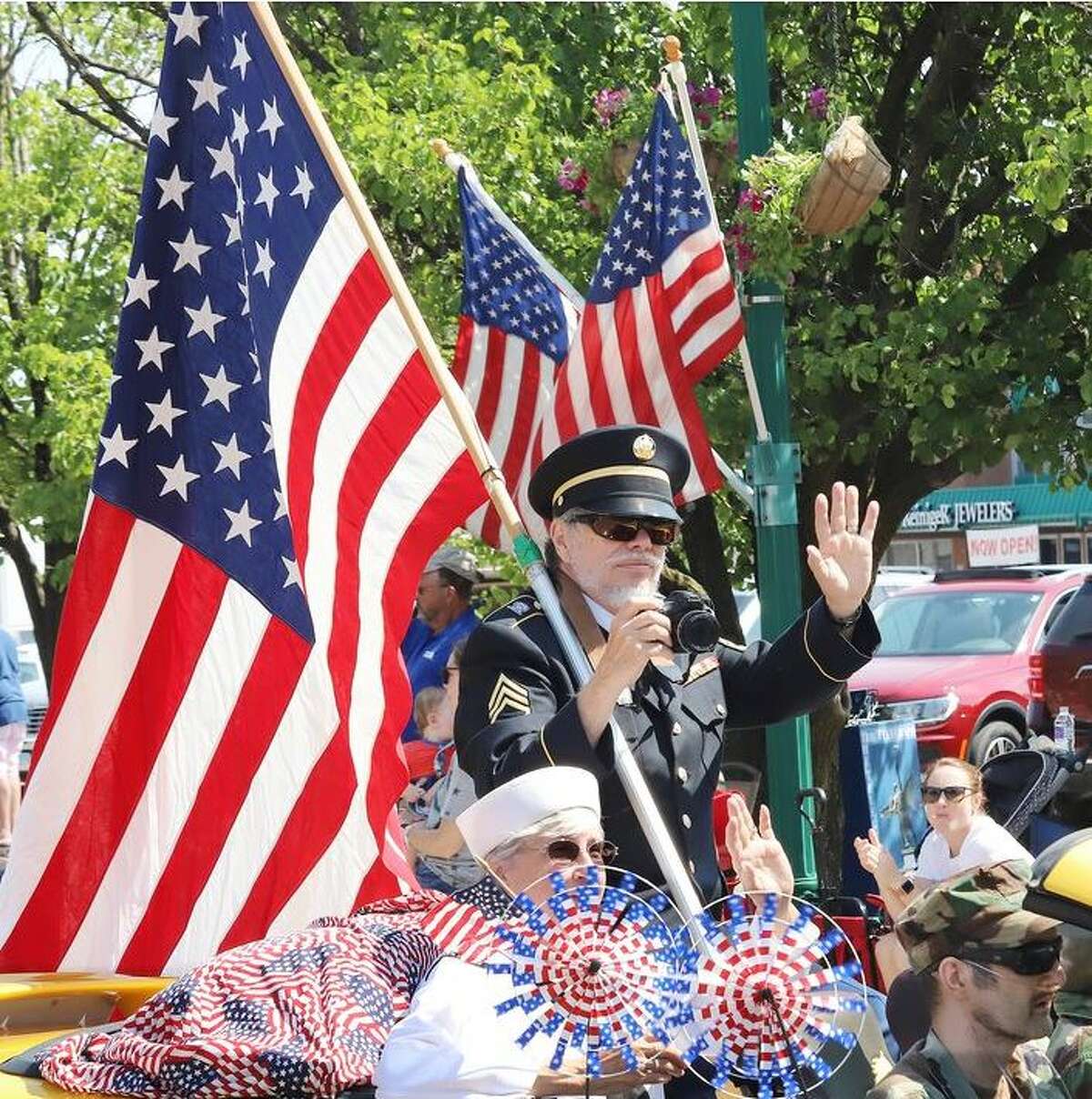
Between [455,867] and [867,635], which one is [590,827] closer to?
[867,635]

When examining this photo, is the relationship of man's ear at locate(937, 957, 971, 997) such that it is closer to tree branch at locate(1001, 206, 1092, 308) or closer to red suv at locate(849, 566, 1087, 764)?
tree branch at locate(1001, 206, 1092, 308)

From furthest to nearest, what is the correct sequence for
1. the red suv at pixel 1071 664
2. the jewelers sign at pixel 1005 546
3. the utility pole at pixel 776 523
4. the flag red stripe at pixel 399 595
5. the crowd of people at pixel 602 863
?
the jewelers sign at pixel 1005 546 < the red suv at pixel 1071 664 < the utility pole at pixel 776 523 < the flag red stripe at pixel 399 595 < the crowd of people at pixel 602 863

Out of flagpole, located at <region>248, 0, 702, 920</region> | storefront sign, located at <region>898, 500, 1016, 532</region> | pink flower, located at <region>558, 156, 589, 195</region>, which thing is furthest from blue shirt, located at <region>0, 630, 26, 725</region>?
storefront sign, located at <region>898, 500, 1016, 532</region>

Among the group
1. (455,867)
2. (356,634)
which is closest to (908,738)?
(455,867)

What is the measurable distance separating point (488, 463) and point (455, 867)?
218cm

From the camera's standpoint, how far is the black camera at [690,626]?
13.5ft

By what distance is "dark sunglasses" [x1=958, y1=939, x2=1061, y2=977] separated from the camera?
11.9 feet

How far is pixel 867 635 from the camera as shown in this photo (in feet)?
15.1

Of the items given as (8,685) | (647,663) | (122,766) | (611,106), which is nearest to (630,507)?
(647,663)

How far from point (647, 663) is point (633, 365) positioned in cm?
451

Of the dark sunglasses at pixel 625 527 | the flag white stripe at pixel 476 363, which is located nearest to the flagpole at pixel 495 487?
the dark sunglasses at pixel 625 527

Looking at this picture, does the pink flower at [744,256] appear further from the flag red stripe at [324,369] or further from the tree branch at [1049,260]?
the flag red stripe at [324,369]

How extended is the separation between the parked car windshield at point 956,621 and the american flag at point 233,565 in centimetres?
1224

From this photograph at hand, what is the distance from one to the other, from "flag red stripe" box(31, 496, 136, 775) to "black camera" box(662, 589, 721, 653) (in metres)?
1.74
